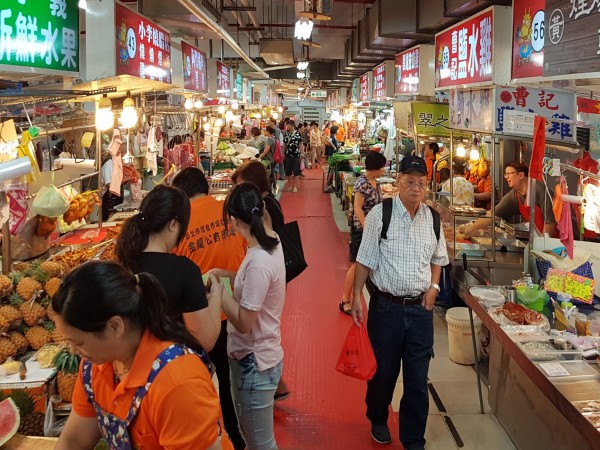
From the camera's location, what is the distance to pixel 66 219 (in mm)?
5312

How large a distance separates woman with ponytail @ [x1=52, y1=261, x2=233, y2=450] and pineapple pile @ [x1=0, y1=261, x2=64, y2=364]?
6.45 ft

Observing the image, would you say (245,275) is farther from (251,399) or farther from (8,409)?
(8,409)

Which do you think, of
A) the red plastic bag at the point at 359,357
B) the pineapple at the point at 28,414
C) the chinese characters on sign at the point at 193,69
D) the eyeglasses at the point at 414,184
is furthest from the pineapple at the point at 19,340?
the chinese characters on sign at the point at 193,69

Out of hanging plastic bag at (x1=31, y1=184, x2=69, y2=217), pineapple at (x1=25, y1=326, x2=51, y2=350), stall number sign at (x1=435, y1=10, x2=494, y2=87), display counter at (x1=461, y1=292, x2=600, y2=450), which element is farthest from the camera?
stall number sign at (x1=435, y1=10, x2=494, y2=87)

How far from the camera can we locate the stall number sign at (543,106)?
523 cm

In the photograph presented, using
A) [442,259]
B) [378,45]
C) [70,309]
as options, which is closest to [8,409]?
[70,309]

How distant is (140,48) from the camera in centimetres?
609

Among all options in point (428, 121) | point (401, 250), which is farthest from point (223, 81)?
point (401, 250)

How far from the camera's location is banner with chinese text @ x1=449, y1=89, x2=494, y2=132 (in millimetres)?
5789

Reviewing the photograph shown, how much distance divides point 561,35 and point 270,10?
14.0 m

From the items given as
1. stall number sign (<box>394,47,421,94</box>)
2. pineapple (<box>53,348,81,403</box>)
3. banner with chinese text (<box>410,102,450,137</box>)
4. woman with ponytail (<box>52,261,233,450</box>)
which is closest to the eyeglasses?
pineapple (<box>53,348,81,403</box>)

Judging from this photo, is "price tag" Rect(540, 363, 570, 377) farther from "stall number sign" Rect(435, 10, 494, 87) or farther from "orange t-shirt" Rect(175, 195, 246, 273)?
"stall number sign" Rect(435, 10, 494, 87)

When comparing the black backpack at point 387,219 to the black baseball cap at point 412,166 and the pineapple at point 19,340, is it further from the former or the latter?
the pineapple at point 19,340

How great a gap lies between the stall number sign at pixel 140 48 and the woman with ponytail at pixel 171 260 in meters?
2.80
